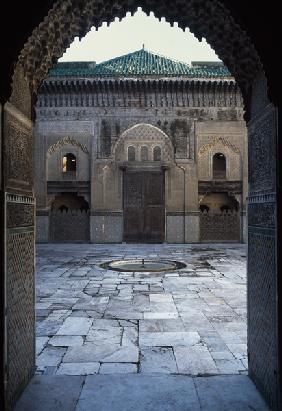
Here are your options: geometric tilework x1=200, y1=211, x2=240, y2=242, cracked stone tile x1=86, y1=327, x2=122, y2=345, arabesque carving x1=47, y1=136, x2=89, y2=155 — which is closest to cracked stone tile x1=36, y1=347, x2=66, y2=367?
cracked stone tile x1=86, y1=327, x2=122, y2=345

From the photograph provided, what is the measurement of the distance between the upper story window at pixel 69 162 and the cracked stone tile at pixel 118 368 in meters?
12.7

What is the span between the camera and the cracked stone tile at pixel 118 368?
110 inches

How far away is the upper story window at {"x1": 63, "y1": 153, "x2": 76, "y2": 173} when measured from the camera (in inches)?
598

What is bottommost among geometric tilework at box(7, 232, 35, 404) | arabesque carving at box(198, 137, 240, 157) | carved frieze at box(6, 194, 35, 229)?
geometric tilework at box(7, 232, 35, 404)

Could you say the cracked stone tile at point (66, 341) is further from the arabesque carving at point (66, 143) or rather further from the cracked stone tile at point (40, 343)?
the arabesque carving at point (66, 143)

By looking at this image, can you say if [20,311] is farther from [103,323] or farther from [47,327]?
[103,323]

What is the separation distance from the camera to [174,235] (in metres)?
14.5

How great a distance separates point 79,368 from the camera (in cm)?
288

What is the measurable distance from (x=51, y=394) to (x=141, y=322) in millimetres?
1801

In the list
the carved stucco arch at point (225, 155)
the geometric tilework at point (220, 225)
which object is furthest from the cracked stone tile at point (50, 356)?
the carved stucco arch at point (225, 155)

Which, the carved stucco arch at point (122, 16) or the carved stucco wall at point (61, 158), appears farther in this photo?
the carved stucco wall at point (61, 158)

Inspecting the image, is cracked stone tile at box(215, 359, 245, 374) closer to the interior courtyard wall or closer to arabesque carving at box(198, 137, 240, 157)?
the interior courtyard wall

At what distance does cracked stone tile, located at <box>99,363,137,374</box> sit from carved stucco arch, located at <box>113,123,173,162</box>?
1208 cm

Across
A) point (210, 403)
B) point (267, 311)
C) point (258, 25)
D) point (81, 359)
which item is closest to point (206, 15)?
point (258, 25)
